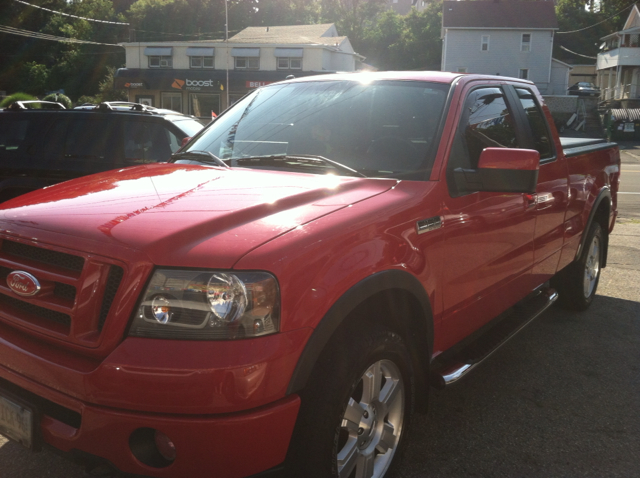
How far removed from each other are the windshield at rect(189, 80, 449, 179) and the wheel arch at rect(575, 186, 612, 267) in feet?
8.00

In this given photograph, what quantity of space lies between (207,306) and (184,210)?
20.1 inches

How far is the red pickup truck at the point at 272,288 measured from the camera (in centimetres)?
207

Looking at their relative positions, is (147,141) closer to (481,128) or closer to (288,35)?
(481,128)

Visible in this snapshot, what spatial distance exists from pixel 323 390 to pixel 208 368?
452 mm

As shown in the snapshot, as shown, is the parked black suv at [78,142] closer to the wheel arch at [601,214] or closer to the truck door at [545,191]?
the truck door at [545,191]

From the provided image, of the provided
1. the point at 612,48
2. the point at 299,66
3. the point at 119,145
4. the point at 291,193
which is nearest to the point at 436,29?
the point at 612,48

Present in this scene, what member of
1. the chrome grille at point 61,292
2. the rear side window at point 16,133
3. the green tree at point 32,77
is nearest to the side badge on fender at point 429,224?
the chrome grille at point 61,292

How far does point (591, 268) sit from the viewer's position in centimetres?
572

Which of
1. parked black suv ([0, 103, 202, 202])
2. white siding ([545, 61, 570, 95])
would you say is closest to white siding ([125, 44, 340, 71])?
white siding ([545, 61, 570, 95])

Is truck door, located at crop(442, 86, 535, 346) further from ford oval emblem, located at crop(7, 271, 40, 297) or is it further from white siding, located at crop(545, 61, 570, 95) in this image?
white siding, located at crop(545, 61, 570, 95)

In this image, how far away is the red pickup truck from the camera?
2.07 m

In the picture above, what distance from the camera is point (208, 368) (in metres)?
2.00

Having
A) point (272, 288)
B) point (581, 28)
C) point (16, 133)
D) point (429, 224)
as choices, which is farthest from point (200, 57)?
point (272, 288)

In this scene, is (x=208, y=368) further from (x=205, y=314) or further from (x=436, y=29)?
(x=436, y=29)
